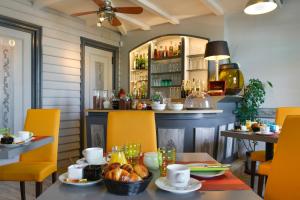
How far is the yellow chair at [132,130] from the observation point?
6.47ft

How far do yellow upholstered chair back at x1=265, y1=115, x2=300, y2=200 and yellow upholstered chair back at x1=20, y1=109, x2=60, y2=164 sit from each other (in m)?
1.92

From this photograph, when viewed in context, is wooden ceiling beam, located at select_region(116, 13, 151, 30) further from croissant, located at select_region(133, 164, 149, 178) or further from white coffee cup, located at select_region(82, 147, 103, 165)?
croissant, located at select_region(133, 164, 149, 178)

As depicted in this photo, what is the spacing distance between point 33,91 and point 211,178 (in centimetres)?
379

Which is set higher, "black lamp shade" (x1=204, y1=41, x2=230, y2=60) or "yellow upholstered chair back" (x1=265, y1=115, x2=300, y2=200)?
"black lamp shade" (x1=204, y1=41, x2=230, y2=60)

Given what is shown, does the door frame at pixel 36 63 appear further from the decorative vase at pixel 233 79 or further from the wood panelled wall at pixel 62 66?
the decorative vase at pixel 233 79

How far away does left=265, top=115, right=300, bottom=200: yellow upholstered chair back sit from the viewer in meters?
1.17

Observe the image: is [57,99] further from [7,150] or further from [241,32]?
[241,32]

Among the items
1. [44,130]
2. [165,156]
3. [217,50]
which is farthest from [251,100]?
[165,156]

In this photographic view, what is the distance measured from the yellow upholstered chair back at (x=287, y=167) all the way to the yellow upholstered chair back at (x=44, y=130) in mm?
1922

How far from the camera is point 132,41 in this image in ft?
20.1

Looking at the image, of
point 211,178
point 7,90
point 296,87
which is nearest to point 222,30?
point 296,87

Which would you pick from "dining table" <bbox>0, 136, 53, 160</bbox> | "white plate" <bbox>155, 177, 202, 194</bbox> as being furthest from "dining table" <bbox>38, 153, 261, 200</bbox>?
"dining table" <bbox>0, 136, 53, 160</bbox>

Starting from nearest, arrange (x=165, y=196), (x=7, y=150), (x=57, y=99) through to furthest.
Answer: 1. (x=165, y=196)
2. (x=7, y=150)
3. (x=57, y=99)

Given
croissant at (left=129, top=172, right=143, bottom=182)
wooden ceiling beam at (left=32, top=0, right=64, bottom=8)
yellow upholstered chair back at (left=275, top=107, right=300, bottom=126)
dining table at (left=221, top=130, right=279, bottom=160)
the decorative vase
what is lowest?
dining table at (left=221, top=130, right=279, bottom=160)
